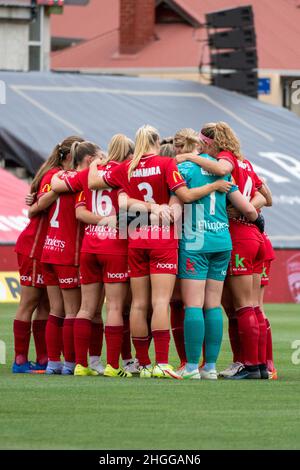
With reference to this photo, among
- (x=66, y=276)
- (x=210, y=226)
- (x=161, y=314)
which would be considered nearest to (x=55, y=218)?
(x=66, y=276)

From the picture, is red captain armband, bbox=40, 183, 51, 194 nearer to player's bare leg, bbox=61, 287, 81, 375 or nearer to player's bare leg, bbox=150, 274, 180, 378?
player's bare leg, bbox=61, 287, 81, 375

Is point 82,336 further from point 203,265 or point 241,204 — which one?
point 241,204

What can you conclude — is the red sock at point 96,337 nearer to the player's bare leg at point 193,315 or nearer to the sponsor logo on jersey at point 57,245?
the sponsor logo on jersey at point 57,245

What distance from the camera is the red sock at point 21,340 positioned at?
1295 cm

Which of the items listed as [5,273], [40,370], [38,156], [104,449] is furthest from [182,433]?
[38,156]

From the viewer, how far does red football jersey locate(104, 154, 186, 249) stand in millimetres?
11812

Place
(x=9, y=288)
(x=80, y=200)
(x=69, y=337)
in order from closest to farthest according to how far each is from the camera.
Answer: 1. (x=80, y=200)
2. (x=69, y=337)
3. (x=9, y=288)

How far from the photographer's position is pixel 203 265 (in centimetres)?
A: 1195

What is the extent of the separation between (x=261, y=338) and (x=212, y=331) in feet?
1.83

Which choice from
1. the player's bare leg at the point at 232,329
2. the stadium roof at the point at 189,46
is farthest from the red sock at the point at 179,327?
the stadium roof at the point at 189,46

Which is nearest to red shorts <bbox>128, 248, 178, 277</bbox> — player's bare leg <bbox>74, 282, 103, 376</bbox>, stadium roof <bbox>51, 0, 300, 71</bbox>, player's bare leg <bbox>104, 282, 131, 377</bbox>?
player's bare leg <bbox>104, 282, 131, 377</bbox>

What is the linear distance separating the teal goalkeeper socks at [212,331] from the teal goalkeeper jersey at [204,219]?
55 centimetres
